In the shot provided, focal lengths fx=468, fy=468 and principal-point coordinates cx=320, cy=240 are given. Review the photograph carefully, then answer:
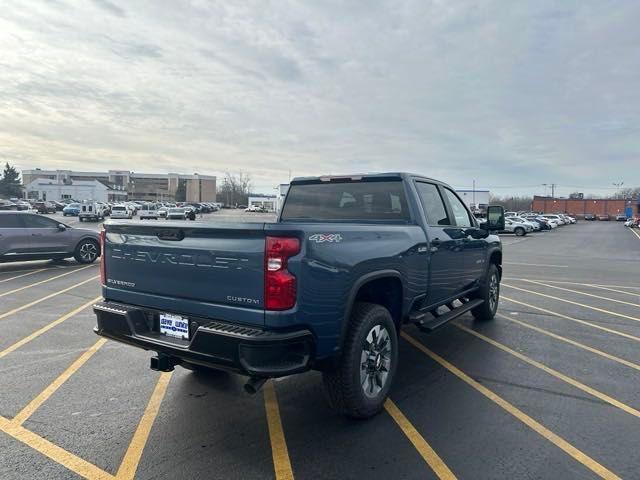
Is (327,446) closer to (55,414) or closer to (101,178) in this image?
(55,414)

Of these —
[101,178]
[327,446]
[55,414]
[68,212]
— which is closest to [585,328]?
[327,446]

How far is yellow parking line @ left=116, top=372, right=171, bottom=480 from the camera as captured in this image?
2.96 m

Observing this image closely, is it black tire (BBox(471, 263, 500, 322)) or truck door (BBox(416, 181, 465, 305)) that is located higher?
truck door (BBox(416, 181, 465, 305))

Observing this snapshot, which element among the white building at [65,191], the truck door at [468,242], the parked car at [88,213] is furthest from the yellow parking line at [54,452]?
the white building at [65,191]

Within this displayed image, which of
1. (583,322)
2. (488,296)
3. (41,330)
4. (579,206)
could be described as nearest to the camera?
(41,330)

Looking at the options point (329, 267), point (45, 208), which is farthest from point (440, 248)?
point (45, 208)

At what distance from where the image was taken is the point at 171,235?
3447mm

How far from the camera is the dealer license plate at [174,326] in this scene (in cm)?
335

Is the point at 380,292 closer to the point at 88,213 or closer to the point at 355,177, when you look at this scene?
the point at 355,177

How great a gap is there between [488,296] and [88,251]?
11.3m

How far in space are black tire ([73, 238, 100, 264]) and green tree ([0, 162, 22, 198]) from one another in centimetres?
11144

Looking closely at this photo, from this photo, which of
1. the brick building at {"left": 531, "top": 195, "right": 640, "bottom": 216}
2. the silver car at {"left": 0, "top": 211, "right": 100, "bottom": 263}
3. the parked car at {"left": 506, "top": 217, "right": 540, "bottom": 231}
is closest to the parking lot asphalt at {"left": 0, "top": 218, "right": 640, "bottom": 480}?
the silver car at {"left": 0, "top": 211, "right": 100, "bottom": 263}

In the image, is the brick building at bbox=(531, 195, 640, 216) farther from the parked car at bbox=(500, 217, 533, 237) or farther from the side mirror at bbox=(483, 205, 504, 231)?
the side mirror at bbox=(483, 205, 504, 231)

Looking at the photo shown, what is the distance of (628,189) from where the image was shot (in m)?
131
